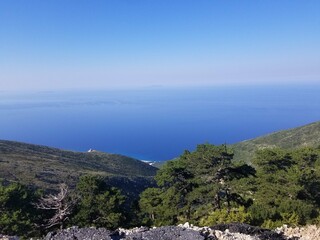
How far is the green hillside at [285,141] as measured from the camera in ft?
527

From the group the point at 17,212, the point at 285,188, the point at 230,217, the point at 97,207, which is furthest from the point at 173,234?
the point at 285,188

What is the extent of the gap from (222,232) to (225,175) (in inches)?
710

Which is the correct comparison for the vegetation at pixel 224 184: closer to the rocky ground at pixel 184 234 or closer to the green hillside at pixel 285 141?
the rocky ground at pixel 184 234

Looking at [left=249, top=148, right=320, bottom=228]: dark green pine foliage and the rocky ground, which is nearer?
the rocky ground

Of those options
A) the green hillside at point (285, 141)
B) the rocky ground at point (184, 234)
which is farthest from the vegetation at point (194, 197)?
the green hillside at point (285, 141)

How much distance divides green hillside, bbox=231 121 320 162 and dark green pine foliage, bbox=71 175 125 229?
134 meters

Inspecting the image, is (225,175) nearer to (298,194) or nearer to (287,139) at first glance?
(298,194)

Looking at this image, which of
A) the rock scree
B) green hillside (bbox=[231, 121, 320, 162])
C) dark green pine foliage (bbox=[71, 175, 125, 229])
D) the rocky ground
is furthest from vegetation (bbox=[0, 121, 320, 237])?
green hillside (bbox=[231, 121, 320, 162])

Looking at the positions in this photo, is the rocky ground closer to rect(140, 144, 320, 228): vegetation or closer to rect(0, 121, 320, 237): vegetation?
rect(0, 121, 320, 237): vegetation

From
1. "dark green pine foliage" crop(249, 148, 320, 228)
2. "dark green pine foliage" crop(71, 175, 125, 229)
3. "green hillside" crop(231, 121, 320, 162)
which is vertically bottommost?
"green hillside" crop(231, 121, 320, 162)

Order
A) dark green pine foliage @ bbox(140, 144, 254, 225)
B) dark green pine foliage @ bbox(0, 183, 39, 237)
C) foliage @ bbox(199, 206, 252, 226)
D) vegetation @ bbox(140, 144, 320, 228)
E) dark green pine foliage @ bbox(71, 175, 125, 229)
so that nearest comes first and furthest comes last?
foliage @ bbox(199, 206, 252, 226) < dark green pine foliage @ bbox(0, 183, 39, 237) < dark green pine foliage @ bbox(71, 175, 125, 229) < vegetation @ bbox(140, 144, 320, 228) < dark green pine foliage @ bbox(140, 144, 254, 225)

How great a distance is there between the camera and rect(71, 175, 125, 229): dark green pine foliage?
2847cm

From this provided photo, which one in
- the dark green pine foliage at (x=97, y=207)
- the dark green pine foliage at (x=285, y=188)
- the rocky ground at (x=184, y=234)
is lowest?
the dark green pine foliage at (x=97, y=207)

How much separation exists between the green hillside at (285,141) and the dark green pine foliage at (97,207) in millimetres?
134161
